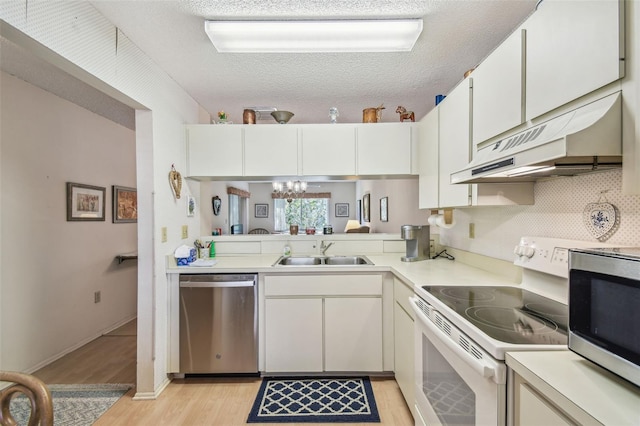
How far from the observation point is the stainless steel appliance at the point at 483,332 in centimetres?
91

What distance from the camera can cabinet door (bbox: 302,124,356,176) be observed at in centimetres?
254

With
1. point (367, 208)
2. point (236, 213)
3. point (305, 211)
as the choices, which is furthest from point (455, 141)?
point (305, 211)

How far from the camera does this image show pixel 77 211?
2777 mm

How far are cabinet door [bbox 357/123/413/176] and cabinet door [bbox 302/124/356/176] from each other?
0.26 feet

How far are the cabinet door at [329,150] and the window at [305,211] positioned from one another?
653 cm

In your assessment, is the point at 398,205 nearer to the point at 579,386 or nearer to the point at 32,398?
the point at 579,386

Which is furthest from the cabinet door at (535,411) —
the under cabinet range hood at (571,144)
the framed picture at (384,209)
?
the framed picture at (384,209)

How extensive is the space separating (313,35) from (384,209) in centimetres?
362

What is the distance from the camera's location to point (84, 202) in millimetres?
2865

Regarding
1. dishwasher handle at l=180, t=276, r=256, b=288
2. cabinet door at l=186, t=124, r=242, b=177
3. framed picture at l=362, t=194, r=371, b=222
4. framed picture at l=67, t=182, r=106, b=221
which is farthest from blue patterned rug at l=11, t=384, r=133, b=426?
framed picture at l=362, t=194, r=371, b=222

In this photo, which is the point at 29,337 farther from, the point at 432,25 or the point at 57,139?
the point at 432,25

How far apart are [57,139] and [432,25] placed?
314 cm

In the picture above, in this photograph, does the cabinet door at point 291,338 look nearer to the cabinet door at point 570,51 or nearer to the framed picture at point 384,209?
the cabinet door at point 570,51

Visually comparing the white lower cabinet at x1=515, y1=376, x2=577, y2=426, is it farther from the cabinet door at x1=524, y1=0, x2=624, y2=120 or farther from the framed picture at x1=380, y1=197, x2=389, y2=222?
the framed picture at x1=380, y1=197, x2=389, y2=222
